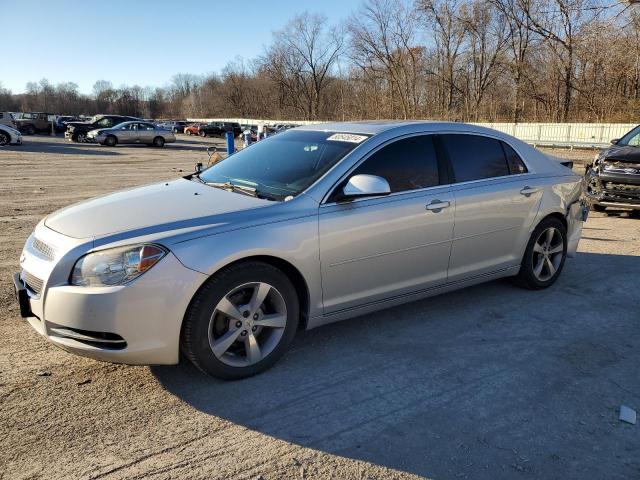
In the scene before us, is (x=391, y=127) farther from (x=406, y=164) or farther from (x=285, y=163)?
(x=285, y=163)

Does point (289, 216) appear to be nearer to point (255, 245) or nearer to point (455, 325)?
point (255, 245)

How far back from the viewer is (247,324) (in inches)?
132

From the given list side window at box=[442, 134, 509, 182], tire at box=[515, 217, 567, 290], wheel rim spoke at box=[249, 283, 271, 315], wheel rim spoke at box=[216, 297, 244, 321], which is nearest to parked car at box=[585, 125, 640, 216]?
tire at box=[515, 217, 567, 290]

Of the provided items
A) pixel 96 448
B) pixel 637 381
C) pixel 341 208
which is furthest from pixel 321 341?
pixel 637 381

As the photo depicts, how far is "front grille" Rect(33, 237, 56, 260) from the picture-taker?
10.3 ft

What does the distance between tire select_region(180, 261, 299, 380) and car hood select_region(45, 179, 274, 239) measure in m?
0.42

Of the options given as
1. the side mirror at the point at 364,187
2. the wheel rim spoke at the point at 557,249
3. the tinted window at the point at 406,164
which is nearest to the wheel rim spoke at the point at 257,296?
the side mirror at the point at 364,187

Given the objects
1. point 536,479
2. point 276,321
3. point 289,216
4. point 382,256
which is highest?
point 289,216

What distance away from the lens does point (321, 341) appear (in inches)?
159

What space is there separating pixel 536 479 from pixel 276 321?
176cm

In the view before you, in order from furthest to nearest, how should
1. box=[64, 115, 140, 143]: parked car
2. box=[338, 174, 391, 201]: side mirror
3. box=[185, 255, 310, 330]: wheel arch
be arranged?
box=[64, 115, 140, 143]: parked car
box=[338, 174, 391, 201]: side mirror
box=[185, 255, 310, 330]: wheel arch

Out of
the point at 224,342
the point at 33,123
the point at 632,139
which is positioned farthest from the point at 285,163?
the point at 33,123

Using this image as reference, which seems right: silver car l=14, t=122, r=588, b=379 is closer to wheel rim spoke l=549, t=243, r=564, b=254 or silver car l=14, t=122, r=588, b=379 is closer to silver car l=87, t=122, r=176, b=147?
wheel rim spoke l=549, t=243, r=564, b=254

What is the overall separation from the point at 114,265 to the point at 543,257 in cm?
409
